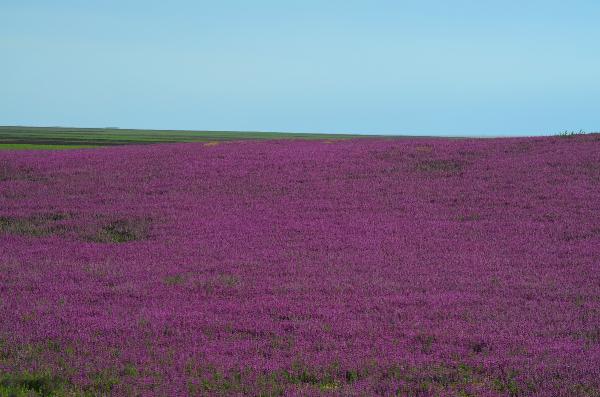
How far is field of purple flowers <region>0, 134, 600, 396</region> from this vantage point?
28.7ft

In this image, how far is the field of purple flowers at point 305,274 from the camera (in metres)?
8.76

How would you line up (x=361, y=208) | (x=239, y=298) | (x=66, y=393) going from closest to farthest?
(x=66, y=393) < (x=239, y=298) < (x=361, y=208)

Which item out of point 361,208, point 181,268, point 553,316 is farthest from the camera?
point 361,208

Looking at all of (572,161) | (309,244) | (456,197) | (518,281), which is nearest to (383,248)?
(309,244)

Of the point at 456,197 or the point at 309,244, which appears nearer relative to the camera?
the point at 309,244

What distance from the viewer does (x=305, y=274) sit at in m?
14.6

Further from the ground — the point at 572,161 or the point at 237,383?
the point at 572,161

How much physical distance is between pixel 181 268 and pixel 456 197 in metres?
11.1

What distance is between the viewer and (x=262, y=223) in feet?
64.9

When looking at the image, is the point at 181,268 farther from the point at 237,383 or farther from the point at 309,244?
the point at 237,383

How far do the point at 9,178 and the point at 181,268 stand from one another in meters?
15.7

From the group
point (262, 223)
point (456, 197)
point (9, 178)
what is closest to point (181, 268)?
point (262, 223)

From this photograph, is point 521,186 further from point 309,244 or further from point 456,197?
point 309,244

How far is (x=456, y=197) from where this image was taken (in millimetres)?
22734
